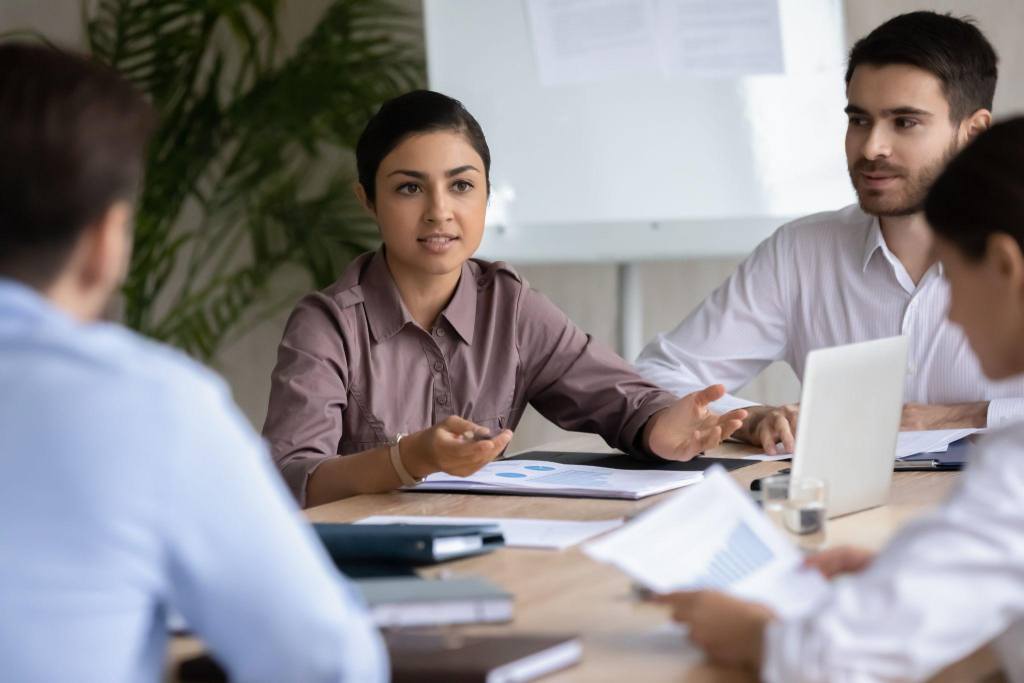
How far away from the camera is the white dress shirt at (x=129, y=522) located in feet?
2.67

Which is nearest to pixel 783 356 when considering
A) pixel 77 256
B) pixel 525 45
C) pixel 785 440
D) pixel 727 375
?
pixel 727 375

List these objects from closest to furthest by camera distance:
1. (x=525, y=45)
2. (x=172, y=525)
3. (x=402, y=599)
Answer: (x=172, y=525), (x=402, y=599), (x=525, y=45)

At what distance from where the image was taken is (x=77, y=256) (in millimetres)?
892

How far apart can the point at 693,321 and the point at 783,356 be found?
0.24 m

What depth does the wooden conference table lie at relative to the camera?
44.4 inches

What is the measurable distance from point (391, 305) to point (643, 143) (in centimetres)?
157

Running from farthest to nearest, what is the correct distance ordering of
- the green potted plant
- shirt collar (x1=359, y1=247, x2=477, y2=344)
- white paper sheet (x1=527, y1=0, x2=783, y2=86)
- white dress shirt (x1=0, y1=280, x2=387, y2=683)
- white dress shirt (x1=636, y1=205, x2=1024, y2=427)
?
1. the green potted plant
2. white paper sheet (x1=527, y1=0, x2=783, y2=86)
3. white dress shirt (x1=636, y1=205, x2=1024, y2=427)
4. shirt collar (x1=359, y1=247, x2=477, y2=344)
5. white dress shirt (x1=0, y1=280, x2=387, y2=683)

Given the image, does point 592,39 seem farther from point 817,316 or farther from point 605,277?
point 817,316

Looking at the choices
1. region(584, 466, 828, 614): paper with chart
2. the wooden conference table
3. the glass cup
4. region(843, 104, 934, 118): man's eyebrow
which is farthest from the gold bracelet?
region(843, 104, 934, 118): man's eyebrow

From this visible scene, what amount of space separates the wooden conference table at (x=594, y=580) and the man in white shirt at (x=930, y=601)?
0.05 metres

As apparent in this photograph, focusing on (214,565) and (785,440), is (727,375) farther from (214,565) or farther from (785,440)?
(214,565)

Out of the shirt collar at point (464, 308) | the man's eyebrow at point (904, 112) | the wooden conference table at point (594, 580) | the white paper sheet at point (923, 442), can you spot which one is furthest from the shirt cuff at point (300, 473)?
the man's eyebrow at point (904, 112)

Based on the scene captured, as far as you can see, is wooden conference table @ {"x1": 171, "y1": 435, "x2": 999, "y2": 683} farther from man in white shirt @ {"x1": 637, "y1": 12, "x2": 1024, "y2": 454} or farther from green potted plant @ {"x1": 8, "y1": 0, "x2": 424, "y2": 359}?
green potted plant @ {"x1": 8, "y1": 0, "x2": 424, "y2": 359}

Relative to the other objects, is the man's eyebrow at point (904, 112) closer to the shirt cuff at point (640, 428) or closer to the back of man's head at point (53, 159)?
the shirt cuff at point (640, 428)
